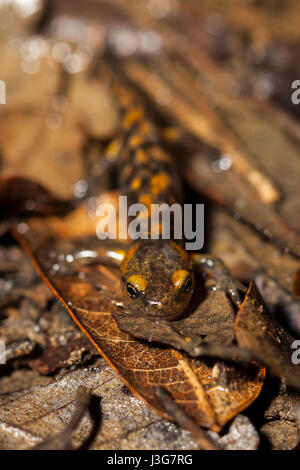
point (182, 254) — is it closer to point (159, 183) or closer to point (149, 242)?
point (149, 242)

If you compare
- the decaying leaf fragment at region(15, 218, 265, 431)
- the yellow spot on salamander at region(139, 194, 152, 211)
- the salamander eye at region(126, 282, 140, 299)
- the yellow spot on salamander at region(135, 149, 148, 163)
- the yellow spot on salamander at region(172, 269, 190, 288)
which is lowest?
the decaying leaf fragment at region(15, 218, 265, 431)

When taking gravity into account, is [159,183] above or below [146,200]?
above

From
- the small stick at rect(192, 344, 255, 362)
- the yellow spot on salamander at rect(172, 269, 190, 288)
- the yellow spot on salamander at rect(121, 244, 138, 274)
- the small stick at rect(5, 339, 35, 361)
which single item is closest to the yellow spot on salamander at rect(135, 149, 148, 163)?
the yellow spot on salamander at rect(121, 244, 138, 274)

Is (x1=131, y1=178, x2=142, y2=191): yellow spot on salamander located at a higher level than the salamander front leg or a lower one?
higher

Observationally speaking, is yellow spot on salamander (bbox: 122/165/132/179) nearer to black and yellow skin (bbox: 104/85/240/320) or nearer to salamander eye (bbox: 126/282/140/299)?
black and yellow skin (bbox: 104/85/240/320)

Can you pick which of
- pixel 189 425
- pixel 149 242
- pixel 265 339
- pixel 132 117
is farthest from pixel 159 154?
pixel 189 425

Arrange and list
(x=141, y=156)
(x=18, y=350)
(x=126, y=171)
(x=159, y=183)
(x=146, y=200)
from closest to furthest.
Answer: (x=18, y=350) → (x=146, y=200) → (x=159, y=183) → (x=126, y=171) → (x=141, y=156)
